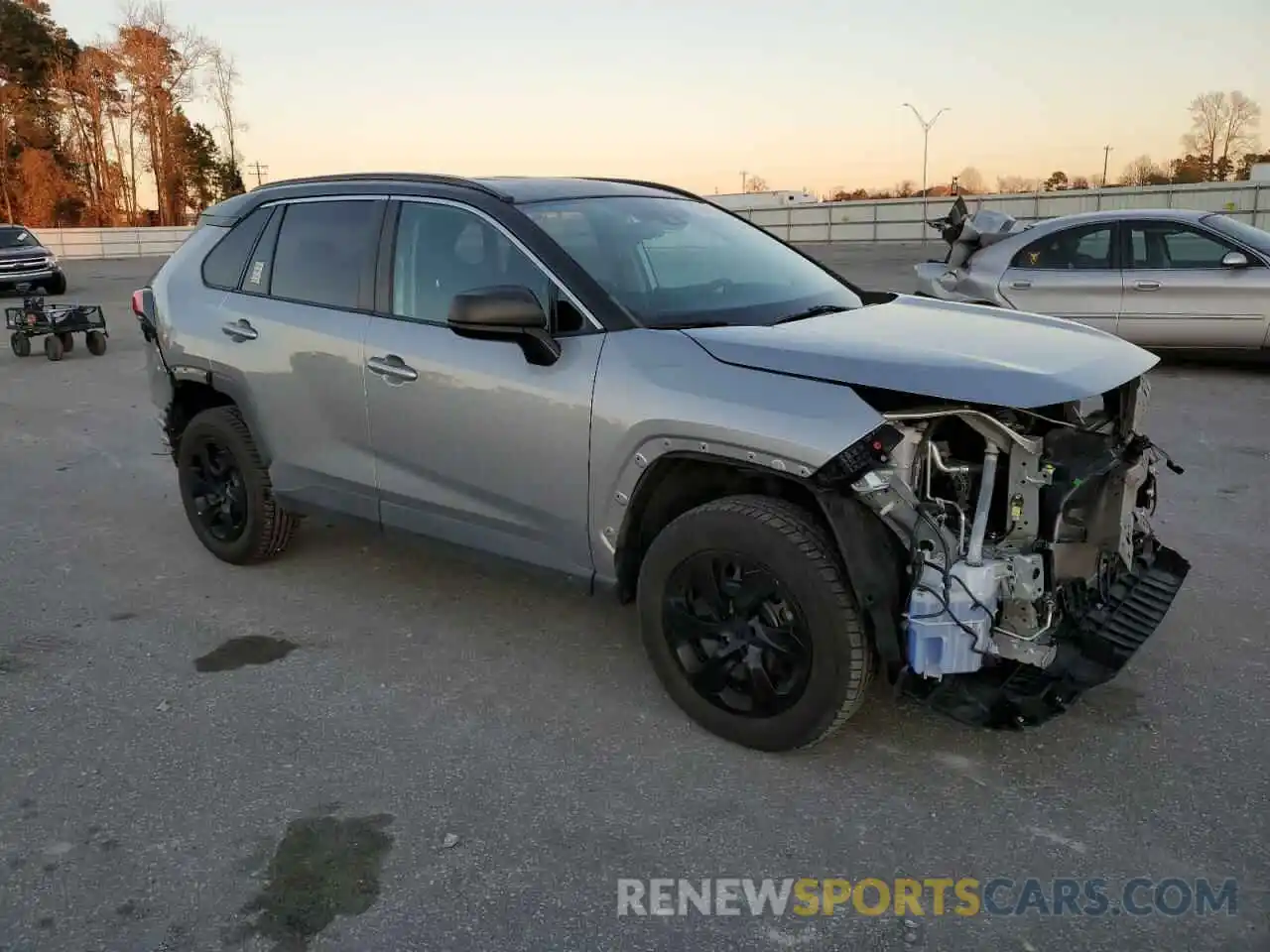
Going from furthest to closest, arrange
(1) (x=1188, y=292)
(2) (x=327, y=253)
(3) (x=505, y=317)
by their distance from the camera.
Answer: (1) (x=1188, y=292), (2) (x=327, y=253), (3) (x=505, y=317)

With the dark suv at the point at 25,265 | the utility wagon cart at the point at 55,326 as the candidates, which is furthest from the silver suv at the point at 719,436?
the dark suv at the point at 25,265

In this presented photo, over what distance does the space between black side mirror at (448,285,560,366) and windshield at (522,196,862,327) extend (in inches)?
12.3

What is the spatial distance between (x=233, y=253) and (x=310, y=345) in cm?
94

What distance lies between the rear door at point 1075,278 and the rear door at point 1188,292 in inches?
5.4

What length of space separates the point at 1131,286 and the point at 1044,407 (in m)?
7.42

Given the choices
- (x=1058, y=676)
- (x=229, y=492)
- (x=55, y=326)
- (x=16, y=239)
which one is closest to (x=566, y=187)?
(x=229, y=492)

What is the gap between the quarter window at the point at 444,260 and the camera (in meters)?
3.99

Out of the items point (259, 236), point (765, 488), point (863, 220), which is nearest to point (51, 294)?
point (259, 236)

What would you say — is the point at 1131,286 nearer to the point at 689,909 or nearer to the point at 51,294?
the point at 689,909

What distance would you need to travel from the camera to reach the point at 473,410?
3.93 metres

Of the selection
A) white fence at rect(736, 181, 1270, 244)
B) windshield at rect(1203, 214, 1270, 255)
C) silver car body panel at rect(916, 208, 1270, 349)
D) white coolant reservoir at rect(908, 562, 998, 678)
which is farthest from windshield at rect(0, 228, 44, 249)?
white coolant reservoir at rect(908, 562, 998, 678)

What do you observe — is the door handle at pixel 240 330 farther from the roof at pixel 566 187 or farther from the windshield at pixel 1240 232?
the windshield at pixel 1240 232

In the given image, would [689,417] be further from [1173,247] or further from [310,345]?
[1173,247]

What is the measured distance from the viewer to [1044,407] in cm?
326
